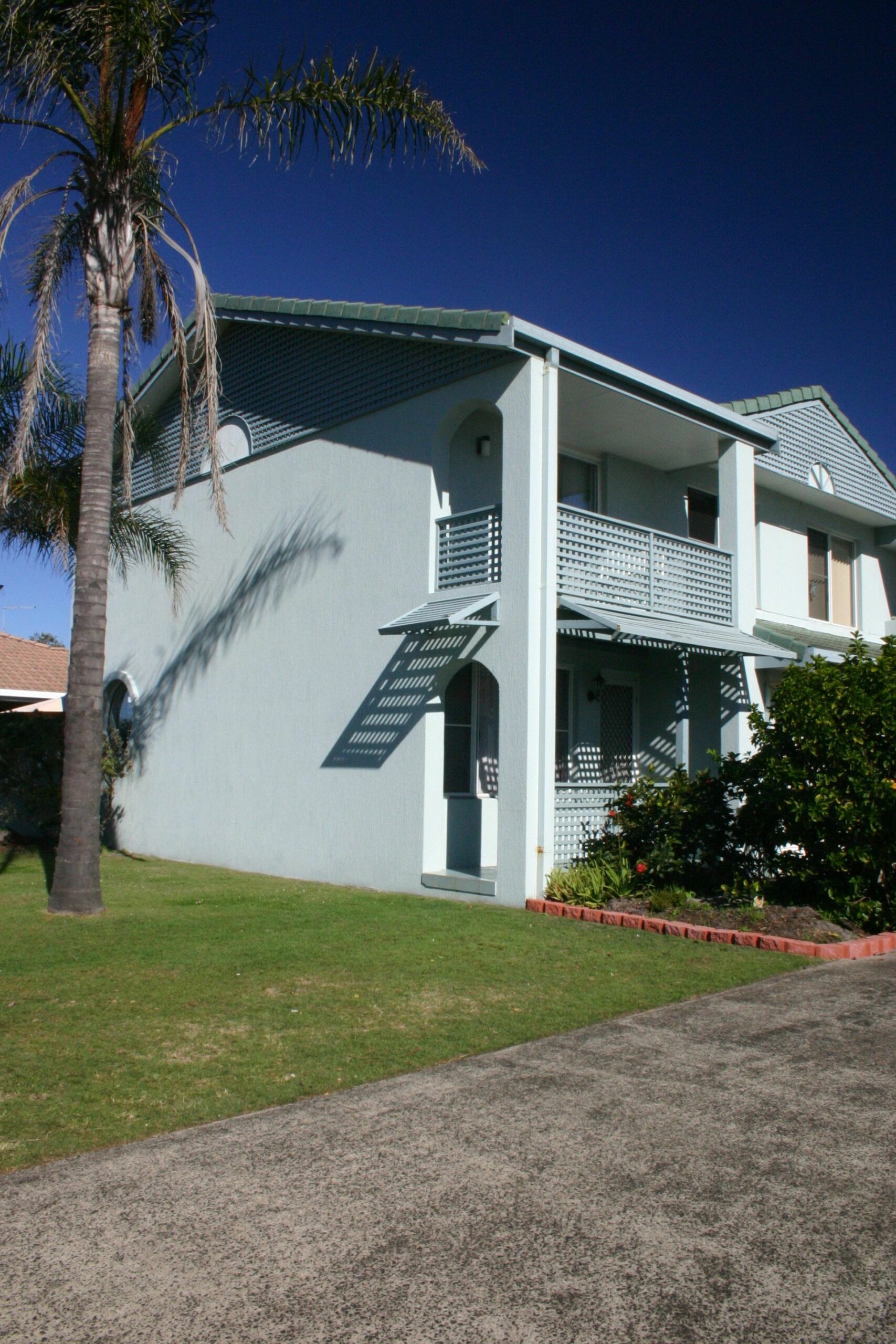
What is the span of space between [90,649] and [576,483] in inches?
295

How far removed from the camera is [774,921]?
992 centimetres

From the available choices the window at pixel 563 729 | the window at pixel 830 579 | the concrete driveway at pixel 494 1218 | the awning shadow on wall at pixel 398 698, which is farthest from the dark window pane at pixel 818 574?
the concrete driveway at pixel 494 1218

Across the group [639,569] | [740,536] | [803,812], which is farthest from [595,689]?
[803,812]

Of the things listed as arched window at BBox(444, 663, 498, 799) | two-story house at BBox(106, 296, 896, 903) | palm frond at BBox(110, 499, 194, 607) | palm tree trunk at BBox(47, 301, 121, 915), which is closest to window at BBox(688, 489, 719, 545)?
two-story house at BBox(106, 296, 896, 903)

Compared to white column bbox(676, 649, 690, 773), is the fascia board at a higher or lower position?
higher

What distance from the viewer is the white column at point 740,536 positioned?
14.5 meters

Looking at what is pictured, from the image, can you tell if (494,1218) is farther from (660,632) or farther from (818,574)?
(818,574)

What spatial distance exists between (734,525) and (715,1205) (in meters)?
11.9

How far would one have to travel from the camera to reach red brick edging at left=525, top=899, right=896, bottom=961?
9062 mm

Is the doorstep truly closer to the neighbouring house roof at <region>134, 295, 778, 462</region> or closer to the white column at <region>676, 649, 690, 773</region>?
the white column at <region>676, 649, 690, 773</region>

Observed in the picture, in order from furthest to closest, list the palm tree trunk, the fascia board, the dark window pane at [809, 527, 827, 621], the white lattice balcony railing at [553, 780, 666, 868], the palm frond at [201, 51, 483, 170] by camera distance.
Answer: the dark window pane at [809, 527, 827, 621] < the white lattice balcony railing at [553, 780, 666, 868] < the fascia board < the palm frond at [201, 51, 483, 170] < the palm tree trunk

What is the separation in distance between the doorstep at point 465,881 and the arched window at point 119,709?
876 cm

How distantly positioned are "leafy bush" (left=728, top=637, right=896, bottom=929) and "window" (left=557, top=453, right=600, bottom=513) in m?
5.34

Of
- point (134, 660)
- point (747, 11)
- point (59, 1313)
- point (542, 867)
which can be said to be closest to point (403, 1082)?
point (59, 1313)
